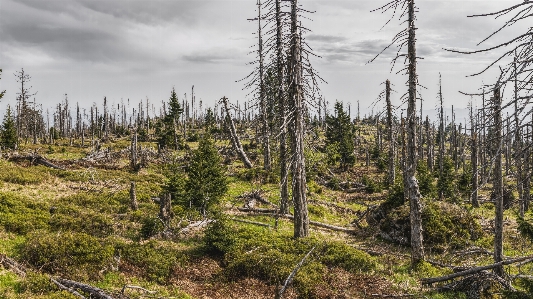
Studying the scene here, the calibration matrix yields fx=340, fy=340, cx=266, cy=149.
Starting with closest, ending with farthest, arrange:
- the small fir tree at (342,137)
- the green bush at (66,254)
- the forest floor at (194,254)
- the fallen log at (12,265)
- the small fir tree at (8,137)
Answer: the fallen log at (12,265) → the forest floor at (194,254) → the green bush at (66,254) → the small fir tree at (8,137) → the small fir tree at (342,137)

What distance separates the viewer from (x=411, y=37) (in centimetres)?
1280

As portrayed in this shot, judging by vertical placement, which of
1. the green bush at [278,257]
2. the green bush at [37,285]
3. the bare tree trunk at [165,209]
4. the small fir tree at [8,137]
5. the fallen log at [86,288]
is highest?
the small fir tree at [8,137]

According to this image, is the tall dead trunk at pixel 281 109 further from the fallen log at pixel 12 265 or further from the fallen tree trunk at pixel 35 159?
the fallen tree trunk at pixel 35 159

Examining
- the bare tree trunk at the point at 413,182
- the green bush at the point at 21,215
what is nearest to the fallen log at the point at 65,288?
the green bush at the point at 21,215

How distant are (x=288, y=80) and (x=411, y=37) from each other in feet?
16.3

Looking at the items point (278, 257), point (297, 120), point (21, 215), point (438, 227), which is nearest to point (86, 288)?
point (278, 257)

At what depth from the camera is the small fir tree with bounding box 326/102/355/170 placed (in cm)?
4462

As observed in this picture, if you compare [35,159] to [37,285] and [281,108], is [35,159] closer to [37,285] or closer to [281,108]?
[281,108]

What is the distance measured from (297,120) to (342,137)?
3480cm

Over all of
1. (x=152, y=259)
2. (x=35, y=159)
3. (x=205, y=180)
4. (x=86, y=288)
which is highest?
(x=35, y=159)

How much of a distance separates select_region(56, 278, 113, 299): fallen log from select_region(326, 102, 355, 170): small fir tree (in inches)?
1410

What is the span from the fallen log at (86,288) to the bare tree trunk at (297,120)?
8.00m

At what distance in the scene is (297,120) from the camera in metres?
14.0

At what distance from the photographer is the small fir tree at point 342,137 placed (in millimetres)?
44625
